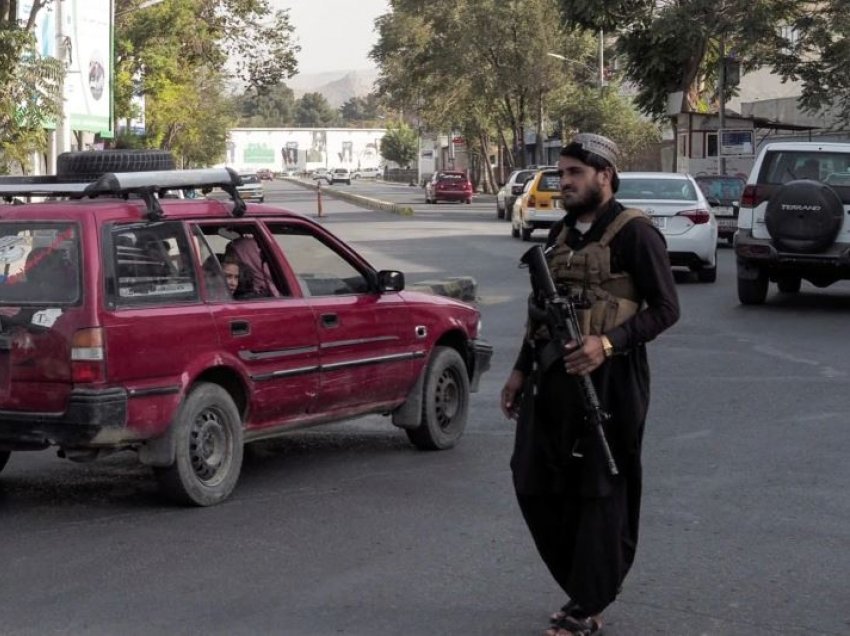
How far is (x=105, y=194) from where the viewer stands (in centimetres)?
812

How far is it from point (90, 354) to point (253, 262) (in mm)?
1412

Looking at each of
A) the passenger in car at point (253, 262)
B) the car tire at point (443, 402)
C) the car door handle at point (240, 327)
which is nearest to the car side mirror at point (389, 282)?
the car tire at point (443, 402)

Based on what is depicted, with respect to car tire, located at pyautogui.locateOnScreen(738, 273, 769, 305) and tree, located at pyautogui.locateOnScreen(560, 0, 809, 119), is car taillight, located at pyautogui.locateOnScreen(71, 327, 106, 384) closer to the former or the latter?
car tire, located at pyautogui.locateOnScreen(738, 273, 769, 305)

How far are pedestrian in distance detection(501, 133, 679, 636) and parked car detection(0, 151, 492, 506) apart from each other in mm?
2670

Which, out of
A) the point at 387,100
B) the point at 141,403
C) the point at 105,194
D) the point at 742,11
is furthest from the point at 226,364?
the point at 387,100

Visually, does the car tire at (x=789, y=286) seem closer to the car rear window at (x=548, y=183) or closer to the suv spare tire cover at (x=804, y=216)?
the suv spare tire cover at (x=804, y=216)

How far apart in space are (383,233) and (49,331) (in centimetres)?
3125

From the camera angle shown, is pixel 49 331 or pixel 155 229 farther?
pixel 155 229

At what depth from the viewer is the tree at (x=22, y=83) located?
752 inches

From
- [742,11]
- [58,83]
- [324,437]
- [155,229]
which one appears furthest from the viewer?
[742,11]

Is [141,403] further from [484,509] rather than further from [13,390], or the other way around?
[484,509]

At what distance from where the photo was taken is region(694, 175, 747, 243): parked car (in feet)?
106

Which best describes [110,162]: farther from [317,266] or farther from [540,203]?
[540,203]

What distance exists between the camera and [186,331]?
305 inches
